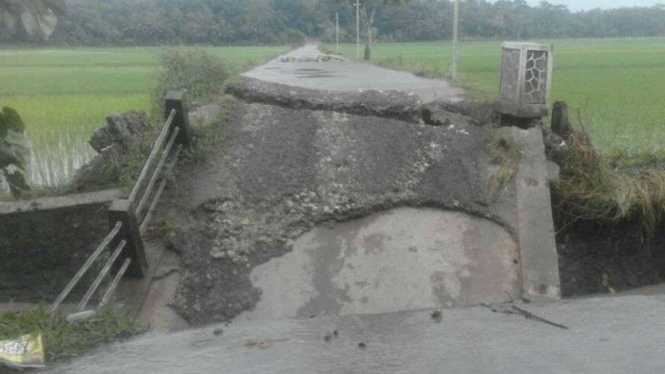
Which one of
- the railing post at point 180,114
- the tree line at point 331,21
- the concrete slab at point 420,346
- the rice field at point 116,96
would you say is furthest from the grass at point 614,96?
the tree line at point 331,21

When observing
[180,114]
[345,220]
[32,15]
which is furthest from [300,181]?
[32,15]

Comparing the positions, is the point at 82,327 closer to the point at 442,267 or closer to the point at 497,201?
the point at 442,267

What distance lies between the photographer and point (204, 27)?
24125 millimetres

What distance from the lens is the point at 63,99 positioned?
16.3 m

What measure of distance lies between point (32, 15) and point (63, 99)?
561 inches

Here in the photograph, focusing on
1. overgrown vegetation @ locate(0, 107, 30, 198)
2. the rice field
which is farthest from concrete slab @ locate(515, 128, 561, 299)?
overgrown vegetation @ locate(0, 107, 30, 198)

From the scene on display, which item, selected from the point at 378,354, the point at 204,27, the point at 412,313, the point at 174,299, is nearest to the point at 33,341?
the point at 174,299

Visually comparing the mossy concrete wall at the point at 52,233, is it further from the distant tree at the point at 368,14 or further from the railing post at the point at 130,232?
the distant tree at the point at 368,14

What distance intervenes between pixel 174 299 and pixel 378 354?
5.90ft

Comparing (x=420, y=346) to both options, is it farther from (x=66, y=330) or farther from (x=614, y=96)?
(x=614, y=96)

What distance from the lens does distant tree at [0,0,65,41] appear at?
2730mm

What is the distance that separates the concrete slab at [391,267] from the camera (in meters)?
5.69

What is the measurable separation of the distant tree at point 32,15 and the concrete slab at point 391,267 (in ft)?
10.3

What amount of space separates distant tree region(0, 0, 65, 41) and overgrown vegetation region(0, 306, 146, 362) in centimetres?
224
